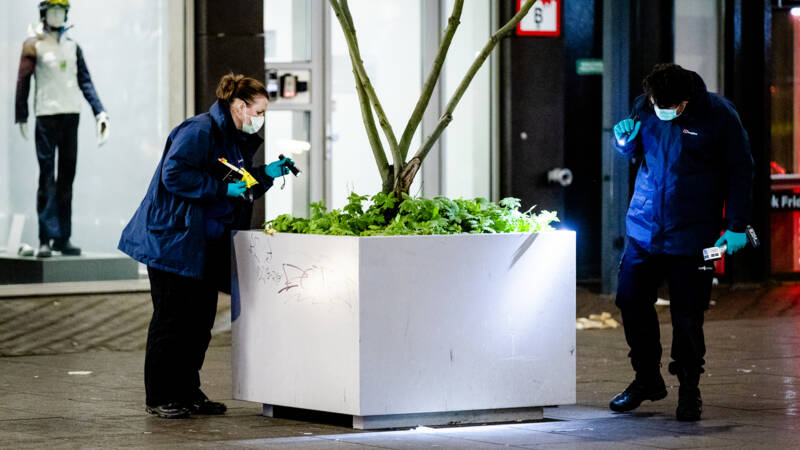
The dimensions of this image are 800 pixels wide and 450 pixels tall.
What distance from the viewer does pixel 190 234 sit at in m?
7.57

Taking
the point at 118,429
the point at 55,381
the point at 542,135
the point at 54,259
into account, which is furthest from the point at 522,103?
the point at 118,429

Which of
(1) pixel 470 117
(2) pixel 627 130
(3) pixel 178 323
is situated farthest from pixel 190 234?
(1) pixel 470 117

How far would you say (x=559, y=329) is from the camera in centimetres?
757

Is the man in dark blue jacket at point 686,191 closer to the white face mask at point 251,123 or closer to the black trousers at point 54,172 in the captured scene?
the white face mask at point 251,123

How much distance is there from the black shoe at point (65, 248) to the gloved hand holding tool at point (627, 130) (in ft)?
18.8

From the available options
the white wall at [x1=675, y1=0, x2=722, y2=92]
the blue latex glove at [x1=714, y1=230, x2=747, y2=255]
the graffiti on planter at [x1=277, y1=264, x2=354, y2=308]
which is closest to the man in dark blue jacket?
the blue latex glove at [x1=714, y1=230, x2=747, y2=255]

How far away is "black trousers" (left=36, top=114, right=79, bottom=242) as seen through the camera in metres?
12.1

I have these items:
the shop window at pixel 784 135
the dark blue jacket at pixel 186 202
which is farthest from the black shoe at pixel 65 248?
the shop window at pixel 784 135

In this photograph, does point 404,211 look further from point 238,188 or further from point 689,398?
point 689,398

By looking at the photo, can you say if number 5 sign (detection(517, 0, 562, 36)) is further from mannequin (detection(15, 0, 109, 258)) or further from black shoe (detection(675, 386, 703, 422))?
black shoe (detection(675, 386, 703, 422))

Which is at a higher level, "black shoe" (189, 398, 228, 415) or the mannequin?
the mannequin

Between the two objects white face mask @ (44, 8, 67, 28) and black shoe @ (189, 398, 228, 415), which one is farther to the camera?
white face mask @ (44, 8, 67, 28)

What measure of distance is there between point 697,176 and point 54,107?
6.24 metres

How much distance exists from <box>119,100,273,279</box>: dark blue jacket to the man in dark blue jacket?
2020 mm
